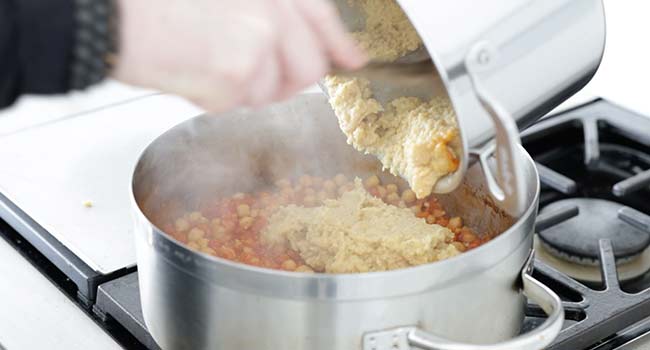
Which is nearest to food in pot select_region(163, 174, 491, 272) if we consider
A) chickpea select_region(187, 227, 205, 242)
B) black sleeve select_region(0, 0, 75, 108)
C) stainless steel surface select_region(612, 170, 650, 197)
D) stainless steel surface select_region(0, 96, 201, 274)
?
chickpea select_region(187, 227, 205, 242)

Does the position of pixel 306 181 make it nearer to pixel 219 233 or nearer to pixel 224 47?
pixel 219 233

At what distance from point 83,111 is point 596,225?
0.81m

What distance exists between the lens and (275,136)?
1185 millimetres

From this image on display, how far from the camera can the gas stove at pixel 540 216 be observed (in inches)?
41.1

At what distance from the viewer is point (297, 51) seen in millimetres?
709

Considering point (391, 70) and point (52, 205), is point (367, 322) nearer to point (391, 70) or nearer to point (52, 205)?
point (391, 70)

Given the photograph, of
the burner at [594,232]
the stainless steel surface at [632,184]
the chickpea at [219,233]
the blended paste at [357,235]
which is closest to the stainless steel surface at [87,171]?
the chickpea at [219,233]

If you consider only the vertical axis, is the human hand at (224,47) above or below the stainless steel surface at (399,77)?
above

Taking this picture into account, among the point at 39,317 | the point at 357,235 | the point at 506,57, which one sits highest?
the point at 506,57

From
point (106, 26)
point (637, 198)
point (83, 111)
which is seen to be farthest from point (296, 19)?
point (83, 111)

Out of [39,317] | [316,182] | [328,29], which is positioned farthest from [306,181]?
[328,29]

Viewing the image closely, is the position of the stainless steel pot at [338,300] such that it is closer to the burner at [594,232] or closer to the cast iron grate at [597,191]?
the cast iron grate at [597,191]

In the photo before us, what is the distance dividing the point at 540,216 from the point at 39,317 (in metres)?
0.62

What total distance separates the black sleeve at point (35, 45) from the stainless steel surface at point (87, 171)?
0.47m
